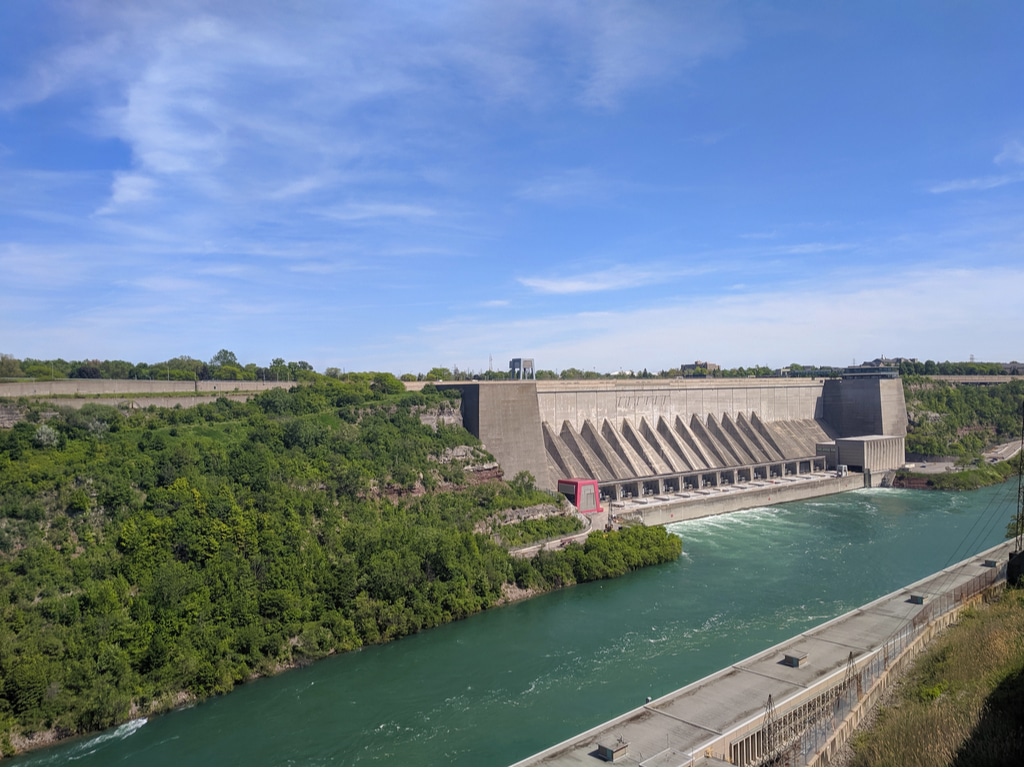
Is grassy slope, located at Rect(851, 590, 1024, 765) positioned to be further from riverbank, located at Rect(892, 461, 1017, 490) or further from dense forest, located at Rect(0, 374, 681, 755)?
riverbank, located at Rect(892, 461, 1017, 490)

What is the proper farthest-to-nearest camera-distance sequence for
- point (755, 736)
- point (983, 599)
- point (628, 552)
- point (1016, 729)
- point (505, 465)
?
point (505, 465) → point (628, 552) → point (983, 599) → point (755, 736) → point (1016, 729)

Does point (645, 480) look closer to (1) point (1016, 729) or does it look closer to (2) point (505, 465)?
(2) point (505, 465)

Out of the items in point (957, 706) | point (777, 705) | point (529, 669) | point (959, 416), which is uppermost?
point (959, 416)

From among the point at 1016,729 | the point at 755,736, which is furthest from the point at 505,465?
the point at 1016,729

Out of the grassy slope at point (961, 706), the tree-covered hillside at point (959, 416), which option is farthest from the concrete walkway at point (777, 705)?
the tree-covered hillside at point (959, 416)

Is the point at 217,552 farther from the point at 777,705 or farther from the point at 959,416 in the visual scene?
the point at 959,416

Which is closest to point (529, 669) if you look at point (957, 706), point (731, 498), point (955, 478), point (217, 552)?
point (217, 552)
